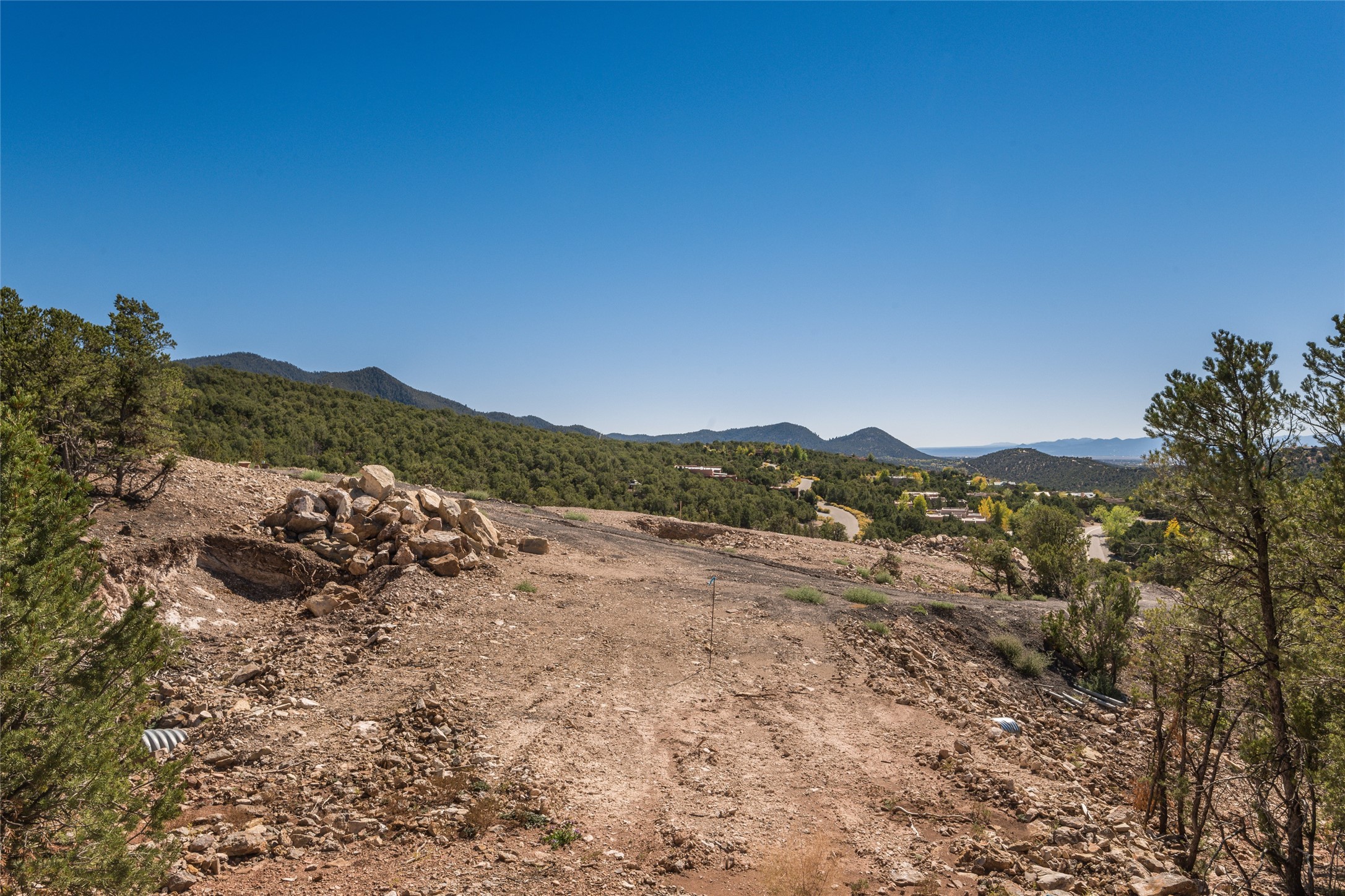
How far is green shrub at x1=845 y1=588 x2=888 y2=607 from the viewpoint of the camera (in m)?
15.2

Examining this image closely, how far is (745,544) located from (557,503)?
16056mm

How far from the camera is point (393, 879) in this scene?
517cm

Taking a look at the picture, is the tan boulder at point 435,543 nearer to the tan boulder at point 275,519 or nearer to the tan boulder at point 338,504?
the tan boulder at point 338,504

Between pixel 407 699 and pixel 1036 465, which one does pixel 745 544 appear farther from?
pixel 1036 465

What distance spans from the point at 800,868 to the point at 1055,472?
163817mm

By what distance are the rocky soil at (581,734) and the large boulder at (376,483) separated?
Result: 0.61 meters

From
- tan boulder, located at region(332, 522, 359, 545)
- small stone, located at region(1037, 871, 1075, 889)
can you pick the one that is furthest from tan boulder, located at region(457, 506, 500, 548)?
small stone, located at region(1037, 871, 1075, 889)

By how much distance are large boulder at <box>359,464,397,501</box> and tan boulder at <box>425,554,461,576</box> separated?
3.11 meters

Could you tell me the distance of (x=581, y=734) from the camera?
7988 mm

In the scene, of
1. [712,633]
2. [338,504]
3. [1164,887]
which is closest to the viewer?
[1164,887]

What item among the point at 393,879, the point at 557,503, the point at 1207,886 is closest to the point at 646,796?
the point at 393,879

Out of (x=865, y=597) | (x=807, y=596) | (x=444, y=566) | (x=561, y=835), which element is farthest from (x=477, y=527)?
(x=561, y=835)

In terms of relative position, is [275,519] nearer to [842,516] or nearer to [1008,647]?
[1008,647]

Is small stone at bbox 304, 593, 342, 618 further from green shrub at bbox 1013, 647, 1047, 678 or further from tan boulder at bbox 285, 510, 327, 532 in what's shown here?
green shrub at bbox 1013, 647, 1047, 678
